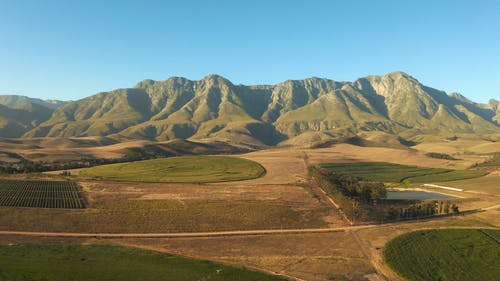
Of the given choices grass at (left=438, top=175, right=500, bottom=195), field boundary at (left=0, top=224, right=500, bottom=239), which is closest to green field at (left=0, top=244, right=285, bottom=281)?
field boundary at (left=0, top=224, right=500, bottom=239)

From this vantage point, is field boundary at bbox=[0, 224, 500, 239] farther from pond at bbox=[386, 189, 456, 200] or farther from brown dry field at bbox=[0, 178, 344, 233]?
pond at bbox=[386, 189, 456, 200]

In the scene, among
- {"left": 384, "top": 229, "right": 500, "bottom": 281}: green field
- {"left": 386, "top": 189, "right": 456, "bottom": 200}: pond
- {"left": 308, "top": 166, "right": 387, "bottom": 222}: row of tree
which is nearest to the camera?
{"left": 384, "top": 229, "right": 500, "bottom": 281}: green field

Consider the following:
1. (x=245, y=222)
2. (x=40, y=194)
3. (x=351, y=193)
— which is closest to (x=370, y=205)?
(x=351, y=193)

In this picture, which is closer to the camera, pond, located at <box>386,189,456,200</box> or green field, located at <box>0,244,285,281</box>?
green field, located at <box>0,244,285,281</box>

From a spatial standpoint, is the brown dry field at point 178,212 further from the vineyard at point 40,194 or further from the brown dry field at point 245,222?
the vineyard at point 40,194

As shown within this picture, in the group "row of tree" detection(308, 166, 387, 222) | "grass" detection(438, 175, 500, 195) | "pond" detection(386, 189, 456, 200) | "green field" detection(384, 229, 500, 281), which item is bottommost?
"pond" detection(386, 189, 456, 200)

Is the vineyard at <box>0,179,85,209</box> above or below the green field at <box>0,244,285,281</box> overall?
above
